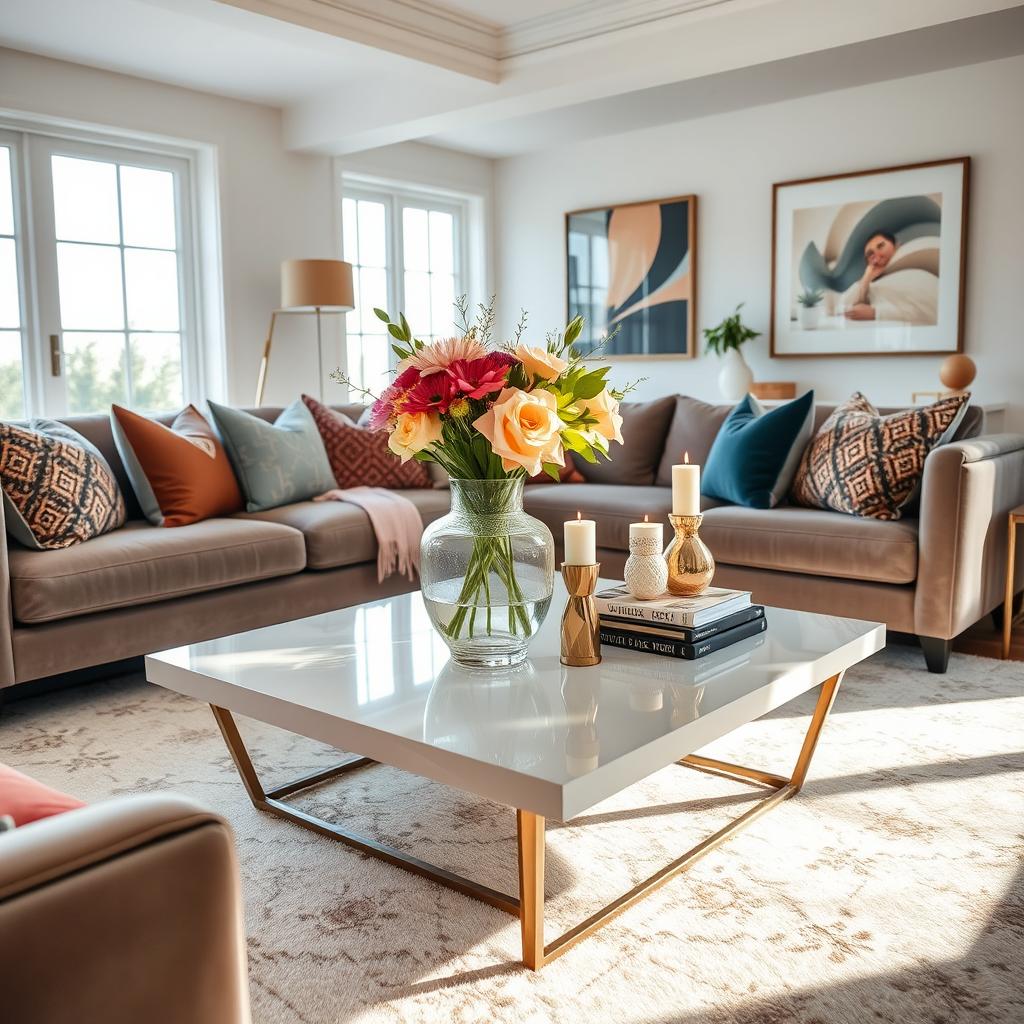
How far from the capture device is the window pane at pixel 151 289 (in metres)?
5.20

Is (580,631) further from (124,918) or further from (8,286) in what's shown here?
(8,286)

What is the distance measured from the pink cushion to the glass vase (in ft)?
2.92

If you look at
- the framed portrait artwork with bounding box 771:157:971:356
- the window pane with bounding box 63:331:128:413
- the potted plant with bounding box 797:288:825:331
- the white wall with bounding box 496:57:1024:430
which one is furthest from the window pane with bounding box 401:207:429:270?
the potted plant with bounding box 797:288:825:331

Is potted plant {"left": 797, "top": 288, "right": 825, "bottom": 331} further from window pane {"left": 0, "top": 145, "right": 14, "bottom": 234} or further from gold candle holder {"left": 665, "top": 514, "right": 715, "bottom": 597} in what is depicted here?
window pane {"left": 0, "top": 145, "right": 14, "bottom": 234}

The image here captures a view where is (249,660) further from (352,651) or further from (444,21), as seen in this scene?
(444,21)

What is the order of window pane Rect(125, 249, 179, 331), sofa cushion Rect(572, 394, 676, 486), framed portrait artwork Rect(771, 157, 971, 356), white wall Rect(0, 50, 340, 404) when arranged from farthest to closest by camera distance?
window pane Rect(125, 249, 179, 331), framed portrait artwork Rect(771, 157, 971, 356), white wall Rect(0, 50, 340, 404), sofa cushion Rect(572, 394, 676, 486)

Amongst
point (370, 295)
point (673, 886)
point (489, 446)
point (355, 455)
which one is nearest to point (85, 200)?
point (370, 295)

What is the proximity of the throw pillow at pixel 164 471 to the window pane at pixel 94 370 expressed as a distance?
1774 millimetres

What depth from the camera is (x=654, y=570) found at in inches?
79.1

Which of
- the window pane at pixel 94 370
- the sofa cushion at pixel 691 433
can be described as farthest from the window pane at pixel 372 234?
the sofa cushion at pixel 691 433

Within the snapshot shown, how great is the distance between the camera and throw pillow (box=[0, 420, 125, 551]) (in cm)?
288

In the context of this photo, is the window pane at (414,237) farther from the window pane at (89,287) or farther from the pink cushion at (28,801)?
the pink cushion at (28,801)

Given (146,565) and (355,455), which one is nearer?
(146,565)

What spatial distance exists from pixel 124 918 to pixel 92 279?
4895 mm
